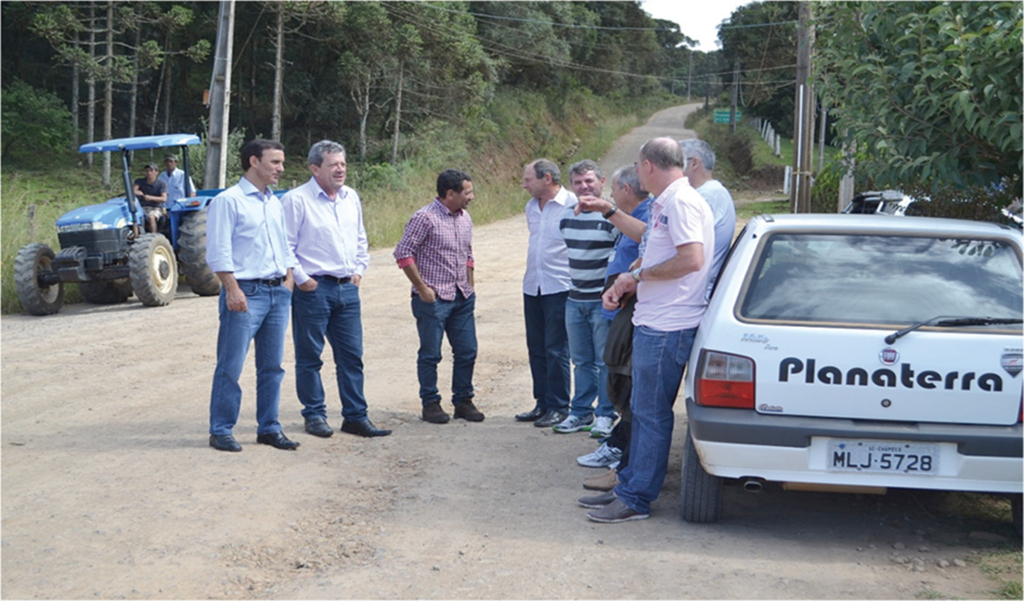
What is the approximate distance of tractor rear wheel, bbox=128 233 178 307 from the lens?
529 inches

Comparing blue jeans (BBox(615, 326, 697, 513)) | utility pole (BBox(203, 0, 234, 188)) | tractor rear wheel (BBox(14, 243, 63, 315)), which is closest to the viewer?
blue jeans (BBox(615, 326, 697, 513))

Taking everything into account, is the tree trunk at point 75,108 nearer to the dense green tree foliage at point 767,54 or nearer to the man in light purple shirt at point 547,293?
the man in light purple shirt at point 547,293

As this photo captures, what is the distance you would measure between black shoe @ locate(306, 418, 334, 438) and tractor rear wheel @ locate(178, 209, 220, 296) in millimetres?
7841

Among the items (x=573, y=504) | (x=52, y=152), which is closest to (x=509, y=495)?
(x=573, y=504)

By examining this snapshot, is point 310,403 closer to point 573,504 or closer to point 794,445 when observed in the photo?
point 573,504

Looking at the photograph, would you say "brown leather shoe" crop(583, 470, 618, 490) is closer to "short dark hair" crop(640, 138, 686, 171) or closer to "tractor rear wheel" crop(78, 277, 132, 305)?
"short dark hair" crop(640, 138, 686, 171)

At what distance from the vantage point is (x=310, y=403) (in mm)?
7094

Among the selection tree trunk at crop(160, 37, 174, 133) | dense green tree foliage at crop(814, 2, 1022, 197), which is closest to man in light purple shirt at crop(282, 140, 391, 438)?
dense green tree foliage at crop(814, 2, 1022, 197)

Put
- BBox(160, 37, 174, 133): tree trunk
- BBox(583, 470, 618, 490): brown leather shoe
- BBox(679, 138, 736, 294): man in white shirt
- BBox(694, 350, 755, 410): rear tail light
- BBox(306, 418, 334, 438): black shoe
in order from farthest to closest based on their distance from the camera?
BBox(160, 37, 174, 133): tree trunk → BBox(306, 418, 334, 438): black shoe → BBox(583, 470, 618, 490): brown leather shoe → BBox(679, 138, 736, 294): man in white shirt → BBox(694, 350, 755, 410): rear tail light

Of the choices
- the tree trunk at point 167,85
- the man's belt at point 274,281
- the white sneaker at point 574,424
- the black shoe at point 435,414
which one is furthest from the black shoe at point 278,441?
the tree trunk at point 167,85

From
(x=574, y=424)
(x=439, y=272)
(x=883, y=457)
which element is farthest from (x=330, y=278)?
(x=883, y=457)

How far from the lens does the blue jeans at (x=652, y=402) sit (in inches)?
199

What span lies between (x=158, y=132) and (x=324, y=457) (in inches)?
1384

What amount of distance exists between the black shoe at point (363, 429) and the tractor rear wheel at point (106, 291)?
8.77 m
